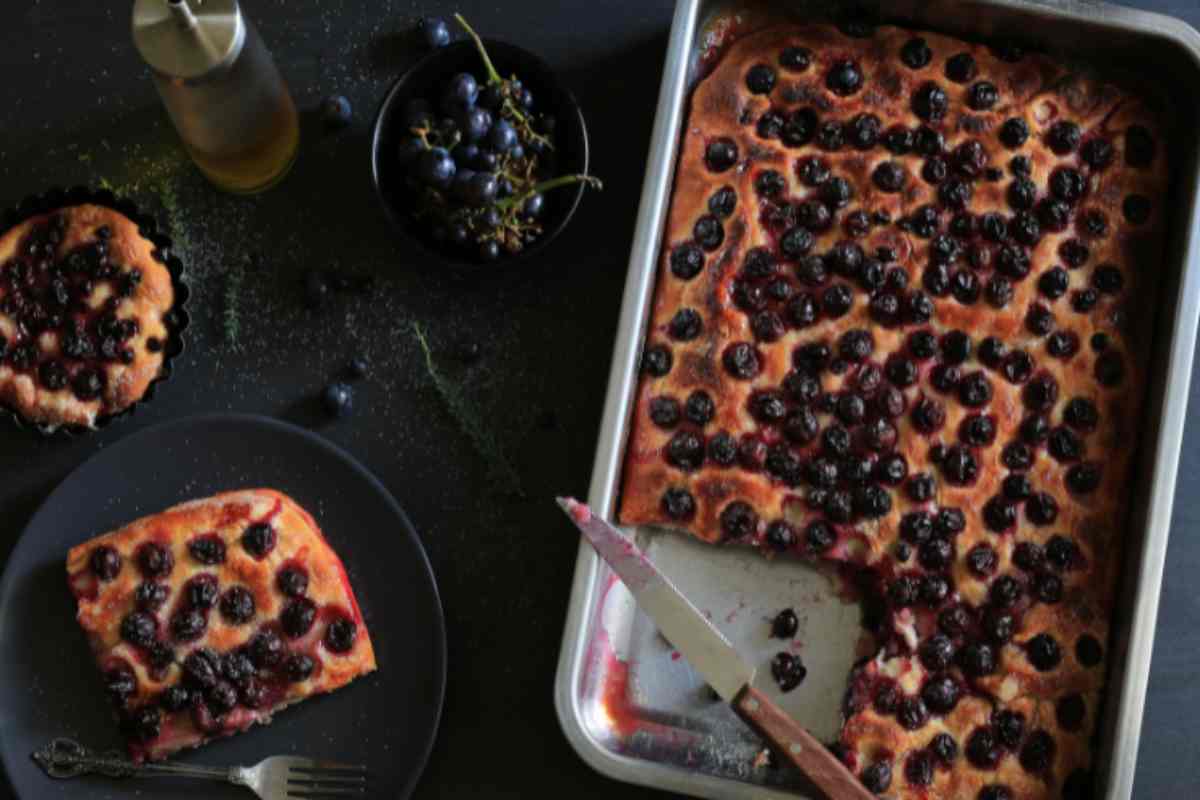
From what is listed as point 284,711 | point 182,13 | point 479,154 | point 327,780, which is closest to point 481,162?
point 479,154

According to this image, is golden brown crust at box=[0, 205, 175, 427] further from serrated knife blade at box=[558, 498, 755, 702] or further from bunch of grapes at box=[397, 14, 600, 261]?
serrated knife blade at box=[558, 498, 755, 702]

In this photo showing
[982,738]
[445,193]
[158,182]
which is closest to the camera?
[982,738]

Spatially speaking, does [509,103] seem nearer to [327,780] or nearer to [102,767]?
[327,780]

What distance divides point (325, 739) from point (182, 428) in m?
0.82

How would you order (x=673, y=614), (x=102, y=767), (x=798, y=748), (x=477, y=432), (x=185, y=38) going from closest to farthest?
(x=798, y=748)
(x=673, y=614)
(x=185, y=38)
(x=102, y=767)
(x=477, y=432)

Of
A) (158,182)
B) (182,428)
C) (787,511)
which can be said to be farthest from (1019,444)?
(158,182)

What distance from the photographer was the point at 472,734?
332 centimetres

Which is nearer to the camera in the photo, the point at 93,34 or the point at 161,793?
the point at 161,793

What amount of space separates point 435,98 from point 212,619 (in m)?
1.38

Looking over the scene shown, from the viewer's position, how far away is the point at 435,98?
133 inches

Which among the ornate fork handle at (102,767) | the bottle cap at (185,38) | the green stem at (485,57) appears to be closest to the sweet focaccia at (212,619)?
Result: the ornate fork handle at (102,767)

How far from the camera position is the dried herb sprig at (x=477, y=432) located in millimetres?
3371

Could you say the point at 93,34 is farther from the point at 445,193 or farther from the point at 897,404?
the point at 897,404

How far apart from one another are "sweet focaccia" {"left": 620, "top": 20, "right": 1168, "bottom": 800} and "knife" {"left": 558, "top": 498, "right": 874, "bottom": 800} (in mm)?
235
